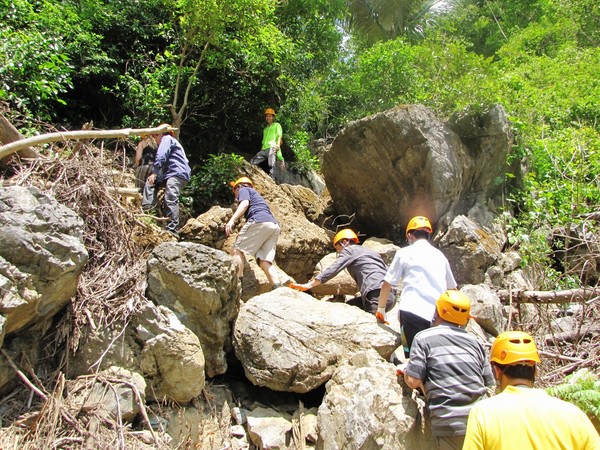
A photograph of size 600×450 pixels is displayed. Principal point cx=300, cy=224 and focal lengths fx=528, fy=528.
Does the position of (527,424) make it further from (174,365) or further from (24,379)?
(24,379)

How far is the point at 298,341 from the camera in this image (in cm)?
566

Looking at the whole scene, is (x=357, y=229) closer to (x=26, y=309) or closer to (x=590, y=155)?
(x=590, y=155)

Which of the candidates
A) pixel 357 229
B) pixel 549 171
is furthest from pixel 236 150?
pixel 549 171

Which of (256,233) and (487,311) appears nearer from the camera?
(487,311)

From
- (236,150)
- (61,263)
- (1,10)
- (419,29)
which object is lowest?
(61,263)

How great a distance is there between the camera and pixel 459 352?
3.89 m

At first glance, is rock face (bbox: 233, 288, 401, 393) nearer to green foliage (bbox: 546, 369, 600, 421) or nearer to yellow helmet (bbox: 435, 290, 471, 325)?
yellow helmet (bbox: 435, 290, 471, 325)

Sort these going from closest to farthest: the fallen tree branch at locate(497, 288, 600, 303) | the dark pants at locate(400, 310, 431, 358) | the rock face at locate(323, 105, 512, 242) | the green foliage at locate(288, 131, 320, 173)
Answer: the dark pants at locate(400, 310, 431, 358), the fallen tree branch at locate(497, 288, 600, 303), the rock face at locate(323, 105, 512, 242), the green foliage at locate(288, 131, 320, 173)

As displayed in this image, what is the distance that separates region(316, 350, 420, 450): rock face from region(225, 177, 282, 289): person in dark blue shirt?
2196 millimetres

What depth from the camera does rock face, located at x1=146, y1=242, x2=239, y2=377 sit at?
5516 mm

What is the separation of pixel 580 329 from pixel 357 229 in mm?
4979

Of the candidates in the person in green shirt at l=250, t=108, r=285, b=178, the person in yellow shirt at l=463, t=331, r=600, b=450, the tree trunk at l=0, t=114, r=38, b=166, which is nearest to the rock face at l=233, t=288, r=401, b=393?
Answer: the person in yellow shirt at l=463, t=331, r=600, b=450

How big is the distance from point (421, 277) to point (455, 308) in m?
1.14

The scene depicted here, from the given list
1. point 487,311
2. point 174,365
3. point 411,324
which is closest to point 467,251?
point 487,311
